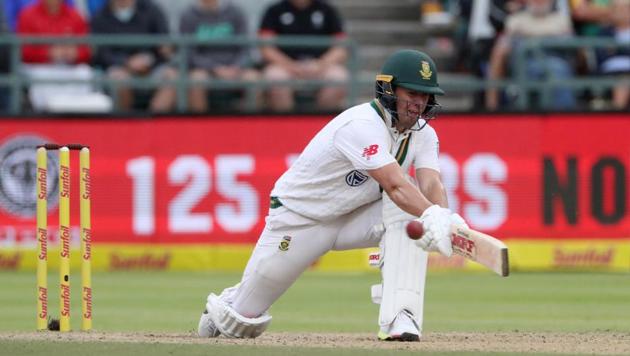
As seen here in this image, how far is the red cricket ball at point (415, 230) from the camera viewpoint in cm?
806

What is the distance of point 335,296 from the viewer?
43.1 feet

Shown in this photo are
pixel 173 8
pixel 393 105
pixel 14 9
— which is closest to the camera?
pixel 393 105

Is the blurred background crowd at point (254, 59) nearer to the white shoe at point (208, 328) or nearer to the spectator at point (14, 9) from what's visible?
the spectator at point (14, 9)

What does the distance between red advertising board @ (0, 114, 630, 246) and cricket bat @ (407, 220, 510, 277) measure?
7737 mm

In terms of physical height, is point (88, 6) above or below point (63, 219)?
above

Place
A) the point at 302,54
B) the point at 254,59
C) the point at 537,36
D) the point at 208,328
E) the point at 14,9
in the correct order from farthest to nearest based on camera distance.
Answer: the point at 14,9 < the point at 254,59 < the point at 537,36 < the point at 302,54 < the point at 208,328

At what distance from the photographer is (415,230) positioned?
805cm

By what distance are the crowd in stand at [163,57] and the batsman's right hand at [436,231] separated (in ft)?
26.7

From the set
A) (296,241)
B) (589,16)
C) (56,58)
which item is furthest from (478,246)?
(589,16)

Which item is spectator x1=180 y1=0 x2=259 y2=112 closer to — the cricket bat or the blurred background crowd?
the blurred background crowd

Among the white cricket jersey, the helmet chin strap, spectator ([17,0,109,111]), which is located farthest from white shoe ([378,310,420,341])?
spectator ([17,0,109,111])

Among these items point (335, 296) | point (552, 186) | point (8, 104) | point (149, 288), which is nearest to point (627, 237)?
point (552, 186)

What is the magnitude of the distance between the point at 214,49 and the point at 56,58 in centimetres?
187

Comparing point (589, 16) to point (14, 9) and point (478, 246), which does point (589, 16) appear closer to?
point (14, 9)
